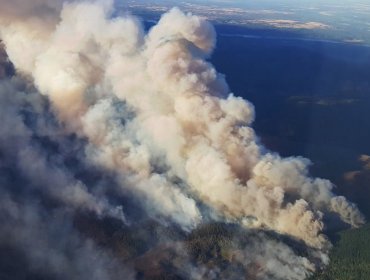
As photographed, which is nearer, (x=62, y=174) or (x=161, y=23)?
(x=62, y=174)

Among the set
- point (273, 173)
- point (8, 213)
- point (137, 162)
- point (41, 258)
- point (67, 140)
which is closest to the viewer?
point (41, 258)

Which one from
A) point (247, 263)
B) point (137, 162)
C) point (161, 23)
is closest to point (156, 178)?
point (137, 162)

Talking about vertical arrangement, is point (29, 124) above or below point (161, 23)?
below

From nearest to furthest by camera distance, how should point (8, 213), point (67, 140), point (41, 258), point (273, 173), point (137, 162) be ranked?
point (41, 258), point (8, 213), point (273, 173), point (137, 162), point (67, 140)

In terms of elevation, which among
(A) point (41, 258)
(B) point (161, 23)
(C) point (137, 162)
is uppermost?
(B) point (161, 23)

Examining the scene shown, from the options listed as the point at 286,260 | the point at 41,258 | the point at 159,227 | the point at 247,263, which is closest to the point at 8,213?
the point at 41,258

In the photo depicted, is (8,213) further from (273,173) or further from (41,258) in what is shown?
(273,173)

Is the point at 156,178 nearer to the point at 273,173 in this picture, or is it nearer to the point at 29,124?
the point at 273,173
